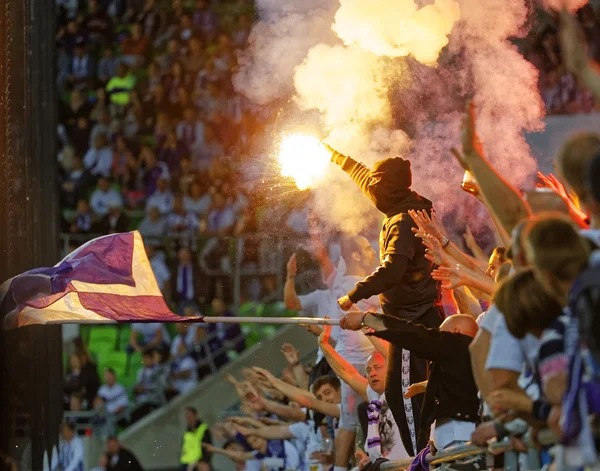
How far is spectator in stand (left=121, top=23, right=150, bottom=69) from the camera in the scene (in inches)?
599

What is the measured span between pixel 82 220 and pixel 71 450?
11.4 ft

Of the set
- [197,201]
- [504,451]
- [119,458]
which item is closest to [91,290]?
[504,451]

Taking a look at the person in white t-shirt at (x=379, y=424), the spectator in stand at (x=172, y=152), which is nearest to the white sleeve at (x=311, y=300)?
the person in white t-shirt at (x=379, y=424)

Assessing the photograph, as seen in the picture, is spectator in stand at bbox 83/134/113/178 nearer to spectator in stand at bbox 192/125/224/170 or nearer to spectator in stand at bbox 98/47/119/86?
spectator in stand at bbox 98/47/119/86

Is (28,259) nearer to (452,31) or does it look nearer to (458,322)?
(452,31)

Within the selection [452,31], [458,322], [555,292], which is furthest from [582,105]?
[555,292]

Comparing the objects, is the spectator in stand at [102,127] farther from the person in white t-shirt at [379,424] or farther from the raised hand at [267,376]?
the person in white t-shirt at [379,424]

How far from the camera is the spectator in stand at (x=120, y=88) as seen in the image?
15008mm

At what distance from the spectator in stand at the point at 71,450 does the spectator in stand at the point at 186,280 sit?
1.78 meters

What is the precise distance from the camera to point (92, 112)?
1505 centimetres

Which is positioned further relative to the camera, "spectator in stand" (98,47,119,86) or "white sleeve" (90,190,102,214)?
"spectator in stand" (98,47,119,86)

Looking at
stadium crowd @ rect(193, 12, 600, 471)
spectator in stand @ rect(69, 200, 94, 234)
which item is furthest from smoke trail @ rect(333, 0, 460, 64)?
spectator in stand @ rect(69, 200, 94, 234)

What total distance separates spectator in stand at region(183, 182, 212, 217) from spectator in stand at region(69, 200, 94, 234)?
3.90 feet

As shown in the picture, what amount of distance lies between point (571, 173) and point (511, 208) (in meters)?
0.59
